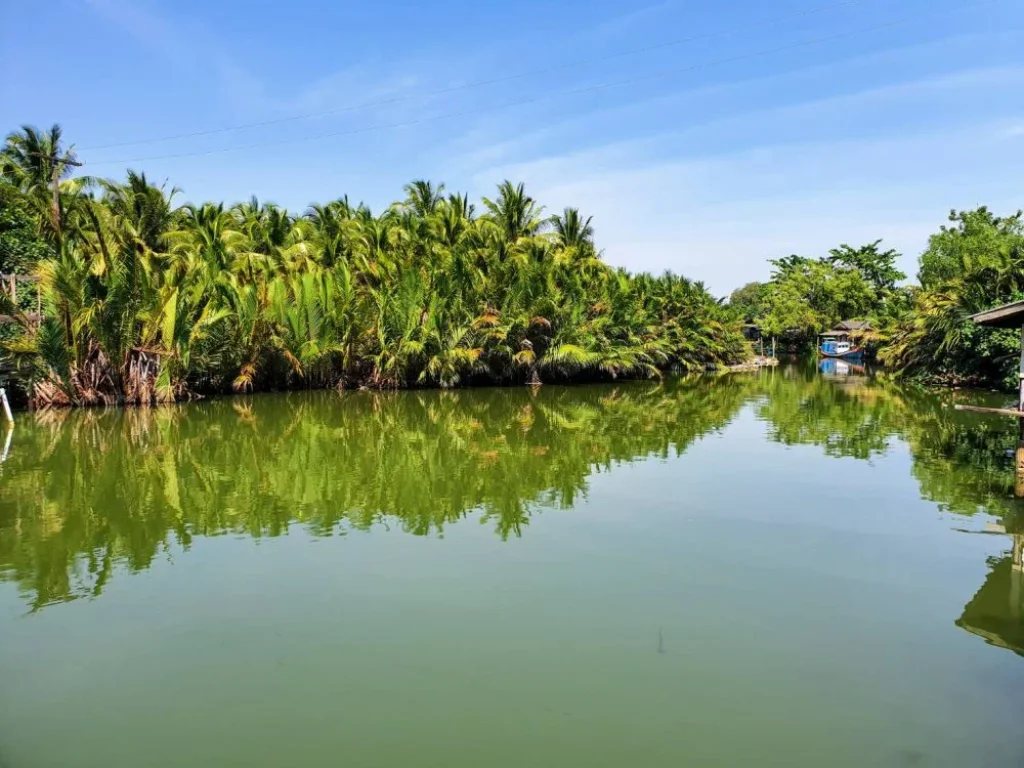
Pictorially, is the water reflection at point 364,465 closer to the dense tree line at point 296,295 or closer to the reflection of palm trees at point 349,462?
the reflection of palm trees at point 349,462

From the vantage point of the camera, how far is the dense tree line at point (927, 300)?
23531mm

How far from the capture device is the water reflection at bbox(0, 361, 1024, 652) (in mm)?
7176

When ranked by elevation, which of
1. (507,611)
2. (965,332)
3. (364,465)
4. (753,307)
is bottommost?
(507,611)

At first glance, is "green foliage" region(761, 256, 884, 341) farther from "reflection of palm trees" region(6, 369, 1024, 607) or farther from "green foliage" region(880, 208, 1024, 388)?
"reflection of palm trees" region(6, 369, 1024, 607)

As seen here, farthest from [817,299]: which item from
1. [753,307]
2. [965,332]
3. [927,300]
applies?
[965,332]

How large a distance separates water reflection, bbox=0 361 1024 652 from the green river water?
2.8 inches

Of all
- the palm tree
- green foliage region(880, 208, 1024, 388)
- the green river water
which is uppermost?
the palm tree

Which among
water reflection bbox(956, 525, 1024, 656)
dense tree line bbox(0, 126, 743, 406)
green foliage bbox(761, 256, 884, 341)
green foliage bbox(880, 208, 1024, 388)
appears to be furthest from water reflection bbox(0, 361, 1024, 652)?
green foliage bbox(761, 256, 884, 341)

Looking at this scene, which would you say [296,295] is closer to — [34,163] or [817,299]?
[34,163]

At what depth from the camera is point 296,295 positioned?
22484 mm

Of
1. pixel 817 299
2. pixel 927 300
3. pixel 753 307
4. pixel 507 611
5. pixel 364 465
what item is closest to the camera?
pixel 507 611

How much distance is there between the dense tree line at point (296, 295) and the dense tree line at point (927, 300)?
1109 centimetres

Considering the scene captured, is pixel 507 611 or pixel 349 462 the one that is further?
pixel 349 462

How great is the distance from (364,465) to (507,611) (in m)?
6.29
